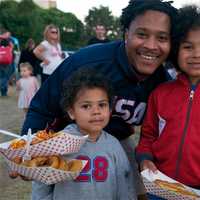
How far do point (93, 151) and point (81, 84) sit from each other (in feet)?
1.19

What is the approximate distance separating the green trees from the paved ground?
85.1 ft

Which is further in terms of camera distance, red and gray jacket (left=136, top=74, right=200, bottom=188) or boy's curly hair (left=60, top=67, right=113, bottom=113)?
boy's curly hair (left=60, top=67, right=113, bottom=113)

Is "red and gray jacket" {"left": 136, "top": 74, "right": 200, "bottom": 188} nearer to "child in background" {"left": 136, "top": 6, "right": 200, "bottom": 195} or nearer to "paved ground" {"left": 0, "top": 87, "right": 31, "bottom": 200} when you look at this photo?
"child in background" {"left": 136, "top": 6, "right": 200, "bottom": 195}

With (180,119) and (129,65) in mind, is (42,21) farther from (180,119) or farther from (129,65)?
(180,119)

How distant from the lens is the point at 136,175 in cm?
289

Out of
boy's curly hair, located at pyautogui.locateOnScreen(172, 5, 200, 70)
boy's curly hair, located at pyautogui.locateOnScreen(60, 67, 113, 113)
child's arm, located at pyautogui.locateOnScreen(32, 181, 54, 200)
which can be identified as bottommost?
child's arm, located at pyautogui.locateOnScreen(32, 181, 54, 200)

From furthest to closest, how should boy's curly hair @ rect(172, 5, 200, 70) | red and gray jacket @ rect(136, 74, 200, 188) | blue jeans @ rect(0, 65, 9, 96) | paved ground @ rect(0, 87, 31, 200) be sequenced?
blue jeans @ rect(0, 65, 9, 96) → paved ground @ rect(0, 87, 31, 200) → boy's curly hair @ rect(172, 5, 200, 70) → red and gray jacket @ rect(136, 74, 200, 188)

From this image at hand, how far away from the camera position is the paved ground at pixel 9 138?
172 inches

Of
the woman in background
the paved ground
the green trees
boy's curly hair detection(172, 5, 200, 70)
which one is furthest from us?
the green trees

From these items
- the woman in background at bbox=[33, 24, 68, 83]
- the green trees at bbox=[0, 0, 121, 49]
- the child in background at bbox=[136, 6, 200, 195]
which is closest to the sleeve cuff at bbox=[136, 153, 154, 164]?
the child in background at bbox=[136, 6, 200, 195]

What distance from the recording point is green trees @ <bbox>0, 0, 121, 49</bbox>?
48000mm

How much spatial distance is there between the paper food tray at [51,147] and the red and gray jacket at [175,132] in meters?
0.46

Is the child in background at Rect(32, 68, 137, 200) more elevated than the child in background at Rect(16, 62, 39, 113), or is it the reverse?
the child in background at Rect(32, 68, 137, 200)

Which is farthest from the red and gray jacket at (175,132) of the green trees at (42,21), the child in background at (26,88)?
the green trees at (42,21)
